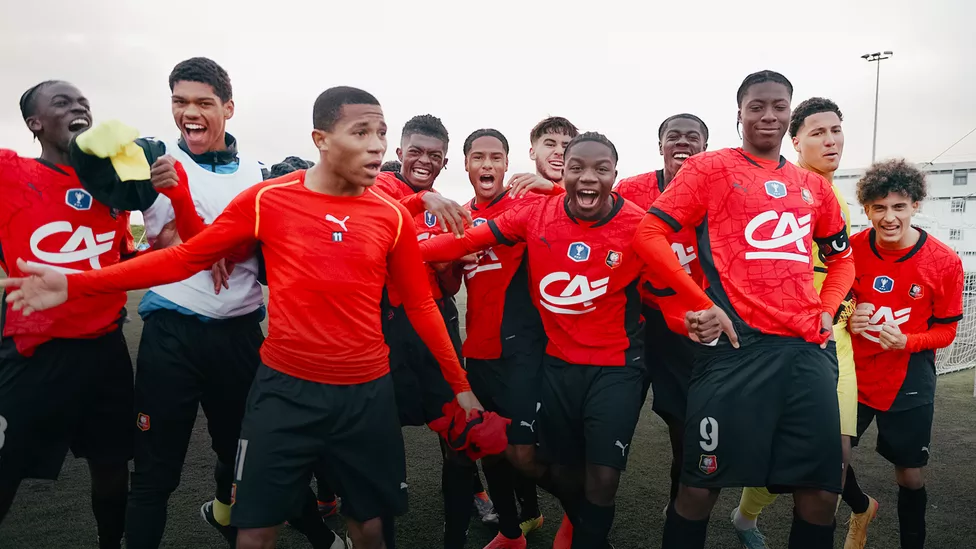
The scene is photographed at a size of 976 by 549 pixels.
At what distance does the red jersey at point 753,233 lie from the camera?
2650 millimetres

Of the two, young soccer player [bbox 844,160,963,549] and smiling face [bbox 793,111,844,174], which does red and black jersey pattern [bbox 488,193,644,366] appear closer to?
smiling face [bbox 793,111,844,174]

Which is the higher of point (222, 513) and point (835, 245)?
point (835, 245)

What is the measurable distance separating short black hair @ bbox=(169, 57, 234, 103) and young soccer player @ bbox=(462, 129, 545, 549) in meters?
1.44

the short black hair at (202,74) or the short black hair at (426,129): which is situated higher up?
the short black hair at (202,74)

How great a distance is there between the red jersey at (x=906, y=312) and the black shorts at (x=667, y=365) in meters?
1.09

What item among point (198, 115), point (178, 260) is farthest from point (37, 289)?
point (198, 115)

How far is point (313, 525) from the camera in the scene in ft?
11.0

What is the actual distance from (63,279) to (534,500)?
2.88m

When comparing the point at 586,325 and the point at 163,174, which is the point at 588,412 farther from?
the point at 163,174

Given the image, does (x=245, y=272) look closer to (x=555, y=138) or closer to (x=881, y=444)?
(x=555, y=138)

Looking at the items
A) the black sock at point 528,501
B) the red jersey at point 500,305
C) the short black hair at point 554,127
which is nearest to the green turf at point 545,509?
the black sock at point 528,501

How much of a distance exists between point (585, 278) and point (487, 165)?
1.04 metres

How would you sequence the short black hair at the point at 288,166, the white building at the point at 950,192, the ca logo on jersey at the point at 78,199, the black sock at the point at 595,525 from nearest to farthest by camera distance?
1. the ca logo on jersey at the point at 78,199
2. the black sock at the point at 595,525
3. the short black hair at the point at 288,166
4. the white building at the point at 950,192

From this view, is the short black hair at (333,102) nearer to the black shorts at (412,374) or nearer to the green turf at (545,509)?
the black shorts at (412,374)
